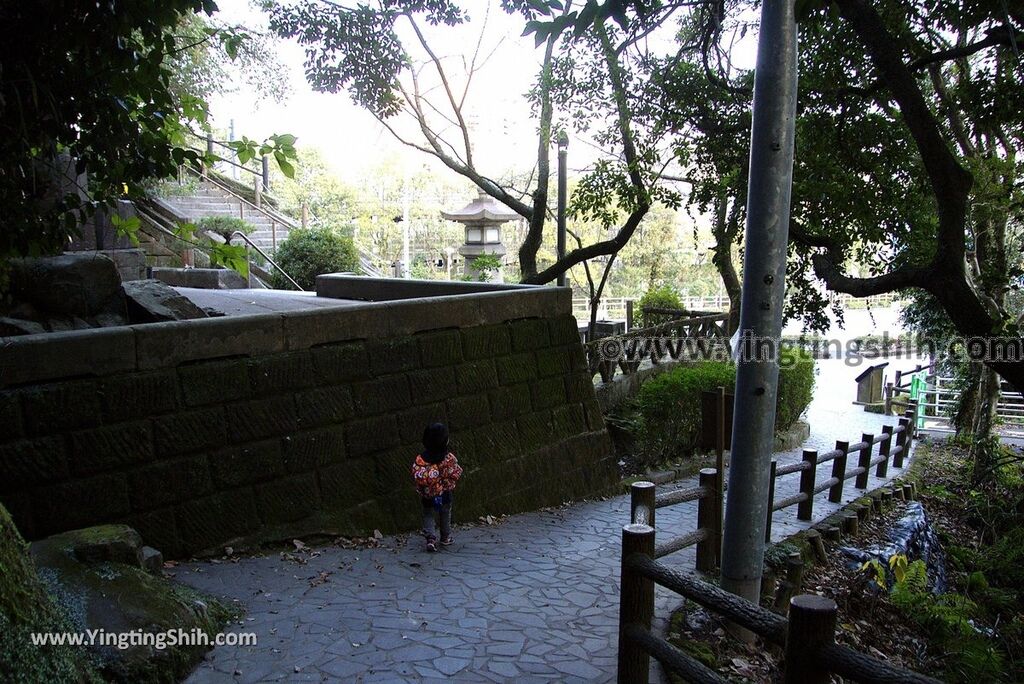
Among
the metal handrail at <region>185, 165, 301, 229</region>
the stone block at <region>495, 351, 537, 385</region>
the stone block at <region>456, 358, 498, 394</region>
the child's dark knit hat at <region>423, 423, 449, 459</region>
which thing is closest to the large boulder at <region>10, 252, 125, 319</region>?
the child's dark knit hat at <region>423, 423, 449, 459</region>

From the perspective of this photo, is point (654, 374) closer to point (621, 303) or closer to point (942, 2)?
point (942, 2)

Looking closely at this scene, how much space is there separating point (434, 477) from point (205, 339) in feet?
6.45

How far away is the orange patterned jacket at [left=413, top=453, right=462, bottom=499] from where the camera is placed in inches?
233

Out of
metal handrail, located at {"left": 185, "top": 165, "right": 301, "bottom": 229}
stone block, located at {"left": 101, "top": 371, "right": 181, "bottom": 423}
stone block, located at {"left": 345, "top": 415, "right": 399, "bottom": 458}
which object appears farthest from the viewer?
metal handrail, located at {"left": 185, "top": 165, "right": 301, "bottom": 229}

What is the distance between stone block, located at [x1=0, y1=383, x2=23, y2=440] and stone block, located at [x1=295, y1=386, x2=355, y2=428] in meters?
1.91

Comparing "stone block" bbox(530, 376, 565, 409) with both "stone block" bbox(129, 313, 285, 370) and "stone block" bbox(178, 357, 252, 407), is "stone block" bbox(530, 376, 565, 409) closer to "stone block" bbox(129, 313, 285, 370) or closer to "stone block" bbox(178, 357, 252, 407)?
"stone block" bbox(129, 313, 285, 370)

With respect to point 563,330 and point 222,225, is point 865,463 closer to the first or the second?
point 563,330

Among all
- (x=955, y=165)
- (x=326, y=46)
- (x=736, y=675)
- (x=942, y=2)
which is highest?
(x=326, y=46)

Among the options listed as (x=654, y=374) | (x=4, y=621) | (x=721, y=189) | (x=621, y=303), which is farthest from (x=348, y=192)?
(x=4, y=621)

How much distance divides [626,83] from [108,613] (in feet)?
32.4

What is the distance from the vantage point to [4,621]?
2662 mm

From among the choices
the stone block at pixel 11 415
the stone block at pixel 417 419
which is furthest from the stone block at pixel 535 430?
the stone block at pixel 11 415

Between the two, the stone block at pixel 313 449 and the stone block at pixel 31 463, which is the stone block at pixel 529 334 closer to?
Result: the stone block at pixel 313 449

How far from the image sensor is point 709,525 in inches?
238
